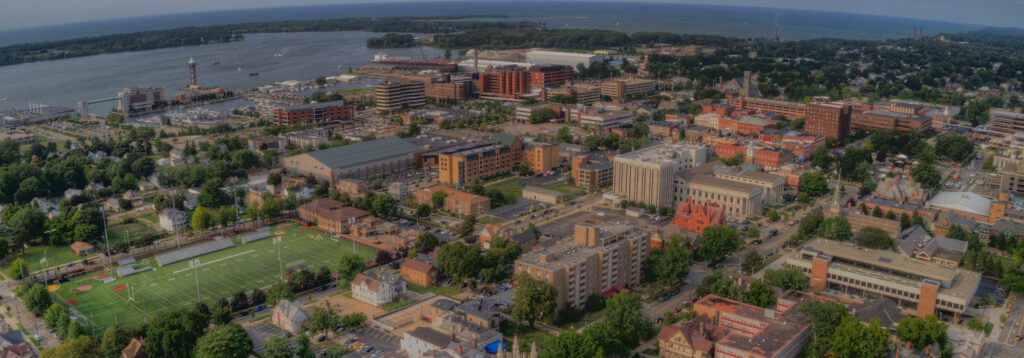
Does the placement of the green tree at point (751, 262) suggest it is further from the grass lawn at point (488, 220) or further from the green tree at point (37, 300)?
the green tree at point (37, 300)

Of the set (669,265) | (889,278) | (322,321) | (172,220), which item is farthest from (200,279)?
(889,278)

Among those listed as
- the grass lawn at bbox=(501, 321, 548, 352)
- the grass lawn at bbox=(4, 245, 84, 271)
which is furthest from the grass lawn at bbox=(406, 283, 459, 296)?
the grass lawn at bbox=(4, 245, 84, 271)

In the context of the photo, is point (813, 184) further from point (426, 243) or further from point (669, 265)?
point (426, 243)

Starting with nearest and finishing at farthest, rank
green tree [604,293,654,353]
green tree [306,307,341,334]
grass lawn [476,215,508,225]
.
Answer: green tree [604,293,654,353] < green tree [306,307,341,334] < grass lawn [476,215,508,225]

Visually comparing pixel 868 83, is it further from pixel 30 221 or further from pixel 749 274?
pixel 30 221

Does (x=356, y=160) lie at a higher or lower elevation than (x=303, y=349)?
higher

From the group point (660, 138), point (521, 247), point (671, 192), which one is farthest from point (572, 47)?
point (521, 247)

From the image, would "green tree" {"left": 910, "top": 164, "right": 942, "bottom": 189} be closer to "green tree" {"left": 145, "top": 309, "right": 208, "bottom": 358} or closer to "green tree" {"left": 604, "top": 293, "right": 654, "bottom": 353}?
"green tree" {"left": 604, "top": 293, "right": 654, "bottom": 353}
